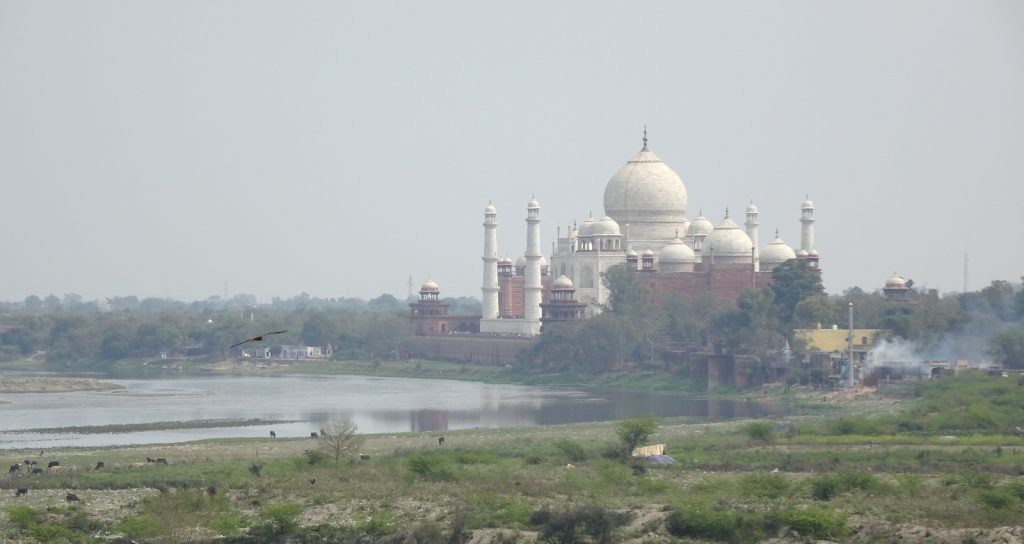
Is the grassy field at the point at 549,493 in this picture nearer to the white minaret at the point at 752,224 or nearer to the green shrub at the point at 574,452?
the green shrub at the point at 574,452

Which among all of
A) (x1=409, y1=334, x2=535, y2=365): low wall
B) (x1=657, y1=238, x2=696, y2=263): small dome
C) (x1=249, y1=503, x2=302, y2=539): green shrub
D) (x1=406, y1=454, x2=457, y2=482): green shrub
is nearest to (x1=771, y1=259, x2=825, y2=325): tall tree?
(x1=657, y1=238, x2=696, y2=263): small dome

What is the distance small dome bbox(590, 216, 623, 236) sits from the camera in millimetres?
84250

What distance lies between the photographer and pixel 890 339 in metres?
65.9

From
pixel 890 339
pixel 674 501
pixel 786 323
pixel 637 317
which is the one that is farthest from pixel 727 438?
pixel 637 317

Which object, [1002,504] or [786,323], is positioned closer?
[1002,504]

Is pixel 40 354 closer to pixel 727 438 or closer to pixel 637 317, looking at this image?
pixel 637 317

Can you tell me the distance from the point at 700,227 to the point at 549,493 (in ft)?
180

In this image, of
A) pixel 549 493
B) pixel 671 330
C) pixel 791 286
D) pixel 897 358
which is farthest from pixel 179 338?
pixel 549 493

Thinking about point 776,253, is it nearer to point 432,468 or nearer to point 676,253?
point 676,253

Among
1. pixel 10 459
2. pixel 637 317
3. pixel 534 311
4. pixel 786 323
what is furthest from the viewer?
pixel 534 311

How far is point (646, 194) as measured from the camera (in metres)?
85.6

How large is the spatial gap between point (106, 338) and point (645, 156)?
96.1 feet

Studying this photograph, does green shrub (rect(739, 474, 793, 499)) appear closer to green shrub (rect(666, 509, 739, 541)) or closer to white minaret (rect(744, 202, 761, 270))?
green shrub (rect(666, 509, 739, 541))

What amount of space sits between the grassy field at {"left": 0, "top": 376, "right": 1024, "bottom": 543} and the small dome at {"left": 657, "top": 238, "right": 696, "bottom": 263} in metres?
38.7
